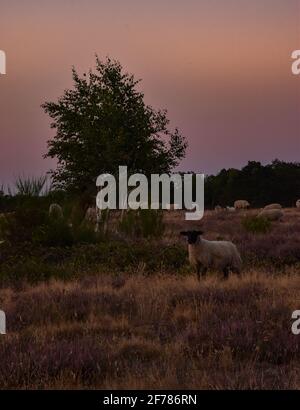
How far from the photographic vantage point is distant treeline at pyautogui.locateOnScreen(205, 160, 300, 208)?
243 feet

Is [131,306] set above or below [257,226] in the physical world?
below

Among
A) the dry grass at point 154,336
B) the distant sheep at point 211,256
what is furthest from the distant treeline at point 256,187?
the dry grass at point 154,336

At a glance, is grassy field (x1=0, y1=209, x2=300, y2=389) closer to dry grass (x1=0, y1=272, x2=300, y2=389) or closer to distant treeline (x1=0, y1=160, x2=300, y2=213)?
dry grass (x1=0, y1=272, x2=300, y2=389)

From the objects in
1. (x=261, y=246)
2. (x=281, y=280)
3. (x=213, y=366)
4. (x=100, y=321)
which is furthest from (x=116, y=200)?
(x=213, y=366)

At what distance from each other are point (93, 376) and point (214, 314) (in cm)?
282

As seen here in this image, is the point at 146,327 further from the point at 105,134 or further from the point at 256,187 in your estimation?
the point at 256,187

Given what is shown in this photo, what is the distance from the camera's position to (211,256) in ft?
43.0

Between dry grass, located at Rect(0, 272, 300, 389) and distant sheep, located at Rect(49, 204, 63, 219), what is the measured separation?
22.4ft

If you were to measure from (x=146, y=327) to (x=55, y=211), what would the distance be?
35.8 feet

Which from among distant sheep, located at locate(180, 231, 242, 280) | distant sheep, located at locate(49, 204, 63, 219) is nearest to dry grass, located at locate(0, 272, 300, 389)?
distant sheep, located at locate(180, 231, 242, 280)

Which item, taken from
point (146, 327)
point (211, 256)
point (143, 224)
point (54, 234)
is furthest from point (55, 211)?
point (146, 327)

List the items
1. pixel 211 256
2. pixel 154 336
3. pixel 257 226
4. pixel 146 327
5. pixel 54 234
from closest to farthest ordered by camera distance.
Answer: pixel 154 336 < pixel 146 327 < pixel 211 256 < pixel 54 234 < pixel 257 226

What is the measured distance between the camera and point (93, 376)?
249 inches
